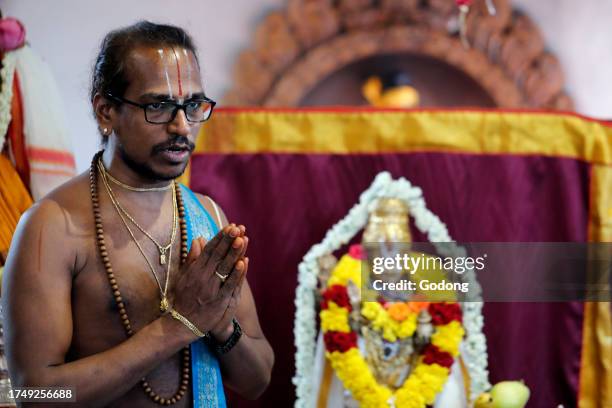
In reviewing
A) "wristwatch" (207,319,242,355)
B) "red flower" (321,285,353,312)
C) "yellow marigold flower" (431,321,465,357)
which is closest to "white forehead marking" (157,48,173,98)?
"wristwatch" (207,319,242,355)

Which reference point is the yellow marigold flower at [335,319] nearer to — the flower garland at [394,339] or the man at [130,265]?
the flower garland at [394,339]

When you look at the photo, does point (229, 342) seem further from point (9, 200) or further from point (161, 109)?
point (9, 200)

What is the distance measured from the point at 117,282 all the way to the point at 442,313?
5.36 ft

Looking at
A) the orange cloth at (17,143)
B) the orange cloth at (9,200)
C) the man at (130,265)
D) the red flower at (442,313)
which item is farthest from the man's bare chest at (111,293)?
the red flower at (442,313)

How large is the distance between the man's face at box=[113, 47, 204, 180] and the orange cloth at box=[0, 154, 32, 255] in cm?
83

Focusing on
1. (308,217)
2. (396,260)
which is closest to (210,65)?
(308,217)

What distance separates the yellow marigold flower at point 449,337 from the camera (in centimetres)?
275

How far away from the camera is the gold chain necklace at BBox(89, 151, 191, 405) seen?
1.39 metres

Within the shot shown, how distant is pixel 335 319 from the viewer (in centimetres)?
282

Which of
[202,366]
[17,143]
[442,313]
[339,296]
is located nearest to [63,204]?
[202,366]

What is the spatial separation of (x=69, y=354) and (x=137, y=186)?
355 millimetres

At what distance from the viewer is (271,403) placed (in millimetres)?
3061

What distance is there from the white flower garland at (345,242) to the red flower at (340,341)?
18 cm

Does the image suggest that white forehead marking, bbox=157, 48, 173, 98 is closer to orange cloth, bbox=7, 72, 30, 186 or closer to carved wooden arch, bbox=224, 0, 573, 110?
orange cloth, bbox=7, 72, 30, 186
